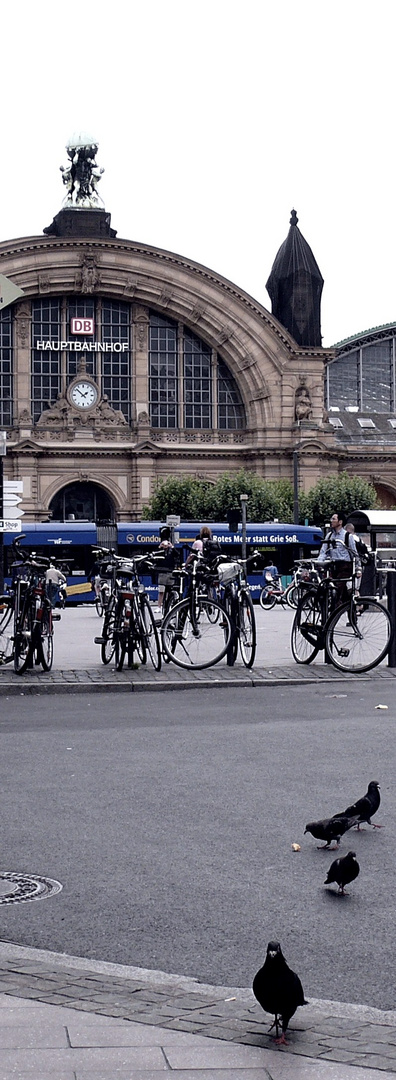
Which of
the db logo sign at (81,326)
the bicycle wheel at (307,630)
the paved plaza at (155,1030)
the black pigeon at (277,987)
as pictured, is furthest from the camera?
the db logo sign at (81,326)

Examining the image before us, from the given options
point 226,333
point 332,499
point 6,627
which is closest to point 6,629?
point 6,627

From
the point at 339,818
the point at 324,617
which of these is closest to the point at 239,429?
the point at 324,617

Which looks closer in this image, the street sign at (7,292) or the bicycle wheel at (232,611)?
the street sign at (7,292)

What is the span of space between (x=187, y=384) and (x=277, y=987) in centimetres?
7225

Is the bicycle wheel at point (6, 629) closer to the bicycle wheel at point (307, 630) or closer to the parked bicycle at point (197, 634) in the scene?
the parked bicycle at point (197, 634)

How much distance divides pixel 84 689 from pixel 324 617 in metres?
2.91

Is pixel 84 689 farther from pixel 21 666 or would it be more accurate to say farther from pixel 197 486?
pixel 197 486

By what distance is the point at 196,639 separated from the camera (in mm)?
14688

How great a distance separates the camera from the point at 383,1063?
3582 mm

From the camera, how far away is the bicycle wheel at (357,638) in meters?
14.0

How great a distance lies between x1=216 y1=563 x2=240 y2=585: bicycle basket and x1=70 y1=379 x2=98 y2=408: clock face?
58.5 meters

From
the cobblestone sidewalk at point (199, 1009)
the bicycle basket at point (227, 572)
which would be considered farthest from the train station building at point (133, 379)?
the cobblestone sidewalk at point (199, 1009)

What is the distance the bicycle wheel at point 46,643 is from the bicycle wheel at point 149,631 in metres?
1.01

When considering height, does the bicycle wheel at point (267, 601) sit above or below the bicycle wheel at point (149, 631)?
below
